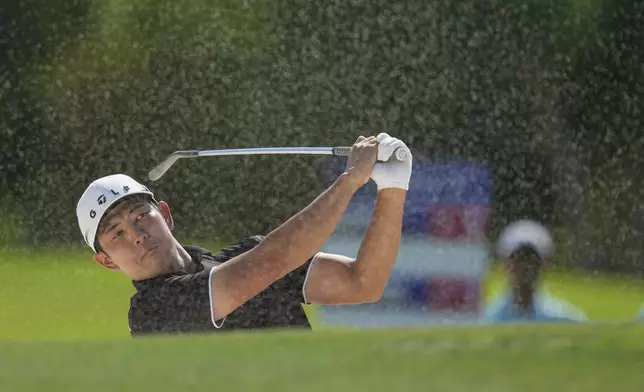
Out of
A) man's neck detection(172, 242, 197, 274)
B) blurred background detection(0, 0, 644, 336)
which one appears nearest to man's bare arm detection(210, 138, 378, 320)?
man's neck detection(172, 242, 197, 274)

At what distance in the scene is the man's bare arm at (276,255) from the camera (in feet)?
11.7

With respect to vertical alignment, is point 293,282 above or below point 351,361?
below

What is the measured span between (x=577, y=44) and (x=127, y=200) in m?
9.26

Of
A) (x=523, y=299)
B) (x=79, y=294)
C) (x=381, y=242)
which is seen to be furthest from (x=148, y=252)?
(x=79, y=294)

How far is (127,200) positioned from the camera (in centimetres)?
413

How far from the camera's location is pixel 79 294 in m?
9.85

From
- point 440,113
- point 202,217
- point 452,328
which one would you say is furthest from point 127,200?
point 440,113

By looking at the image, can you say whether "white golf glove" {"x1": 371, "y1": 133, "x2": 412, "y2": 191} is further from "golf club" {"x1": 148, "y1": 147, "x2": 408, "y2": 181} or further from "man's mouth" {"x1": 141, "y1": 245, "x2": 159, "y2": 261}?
"man's mouth" {"x1": 141, "y1": 245, "x2": 159, "y2": 261}

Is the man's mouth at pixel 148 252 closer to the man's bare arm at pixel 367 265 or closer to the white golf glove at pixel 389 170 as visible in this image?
the man's bare arm at pixel 367 265

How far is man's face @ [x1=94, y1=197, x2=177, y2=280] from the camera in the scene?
3.96m

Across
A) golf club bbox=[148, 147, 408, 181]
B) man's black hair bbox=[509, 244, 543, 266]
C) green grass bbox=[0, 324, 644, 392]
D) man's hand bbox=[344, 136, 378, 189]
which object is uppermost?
green grass bbox=[0, 324, 644, 392]

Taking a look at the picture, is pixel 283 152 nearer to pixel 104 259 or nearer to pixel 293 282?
pixel 293 282

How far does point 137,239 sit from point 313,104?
830cm

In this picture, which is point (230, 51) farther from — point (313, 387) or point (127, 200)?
point (313, 387)
